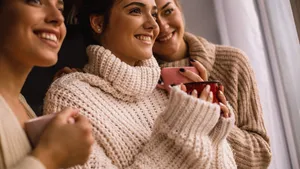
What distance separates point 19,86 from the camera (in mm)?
651

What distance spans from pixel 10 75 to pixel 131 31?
46 cm

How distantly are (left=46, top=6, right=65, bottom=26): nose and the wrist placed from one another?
221 mm

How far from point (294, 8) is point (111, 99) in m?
0.90

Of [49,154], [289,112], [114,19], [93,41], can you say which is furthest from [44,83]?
[289,112]

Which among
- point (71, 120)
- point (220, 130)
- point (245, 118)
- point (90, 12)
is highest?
point (90, 12)

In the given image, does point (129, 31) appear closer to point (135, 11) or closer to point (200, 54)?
point (135, 11)

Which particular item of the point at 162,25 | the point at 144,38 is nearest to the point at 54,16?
the point at 144,38

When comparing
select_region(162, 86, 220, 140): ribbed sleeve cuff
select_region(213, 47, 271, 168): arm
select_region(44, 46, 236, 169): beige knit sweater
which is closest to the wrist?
select_region(44, 46, 236, 169): beige knit sweater

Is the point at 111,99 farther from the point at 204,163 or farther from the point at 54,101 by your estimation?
the point at 204,163

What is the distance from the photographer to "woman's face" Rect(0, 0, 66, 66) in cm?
61

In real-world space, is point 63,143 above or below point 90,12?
below

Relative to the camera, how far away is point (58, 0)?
701 millimetres

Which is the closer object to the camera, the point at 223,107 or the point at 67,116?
the point at 67,116

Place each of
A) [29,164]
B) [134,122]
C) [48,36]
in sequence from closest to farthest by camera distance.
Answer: [29,164] < [48,36] < [134,122]
